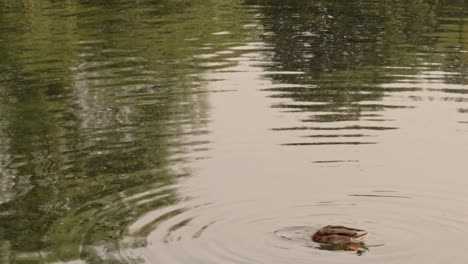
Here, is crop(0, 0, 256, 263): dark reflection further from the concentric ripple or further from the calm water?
the concentric ripple

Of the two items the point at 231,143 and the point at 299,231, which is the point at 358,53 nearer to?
the point at 231,143

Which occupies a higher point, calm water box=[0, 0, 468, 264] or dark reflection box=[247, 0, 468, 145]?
calm water box=[0, 0, 468, 264]

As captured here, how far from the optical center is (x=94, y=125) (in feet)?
79.5

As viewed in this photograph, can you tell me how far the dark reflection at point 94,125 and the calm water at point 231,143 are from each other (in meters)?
0.05

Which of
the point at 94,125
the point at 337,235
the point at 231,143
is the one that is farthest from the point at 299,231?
the point at 94,125

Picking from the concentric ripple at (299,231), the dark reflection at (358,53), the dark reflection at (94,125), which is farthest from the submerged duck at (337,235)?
the dark reflection at (358,53)

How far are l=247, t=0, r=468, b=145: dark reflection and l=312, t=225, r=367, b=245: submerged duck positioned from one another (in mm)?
6523

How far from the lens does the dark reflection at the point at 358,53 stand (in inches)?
1041

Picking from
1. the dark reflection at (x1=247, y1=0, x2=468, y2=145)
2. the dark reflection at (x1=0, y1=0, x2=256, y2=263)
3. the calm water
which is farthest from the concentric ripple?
the dark reflection at (x1=247, y1=0, x2=468, y2=145)

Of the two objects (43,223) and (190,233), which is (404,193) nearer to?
(190,233)

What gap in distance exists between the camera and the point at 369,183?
19672mm

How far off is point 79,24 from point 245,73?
13.3 meters

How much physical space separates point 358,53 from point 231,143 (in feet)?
40.4

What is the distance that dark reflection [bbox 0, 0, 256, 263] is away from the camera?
17.4 m
